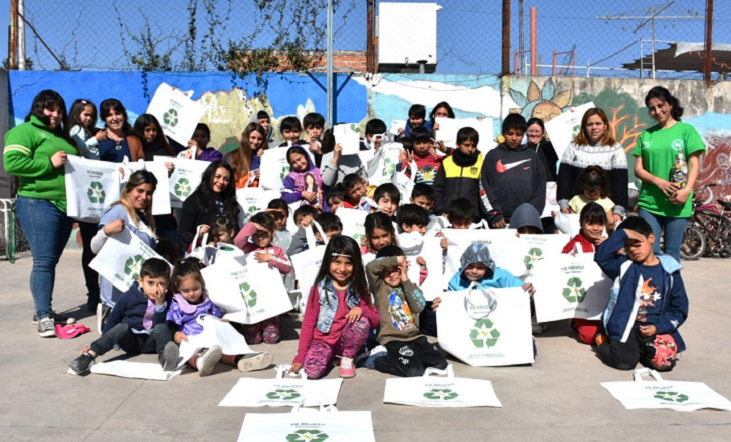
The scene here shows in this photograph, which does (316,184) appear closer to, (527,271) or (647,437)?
(527,271)

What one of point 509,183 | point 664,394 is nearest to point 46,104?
point 509,183

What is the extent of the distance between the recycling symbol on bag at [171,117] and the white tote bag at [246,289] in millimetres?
2348

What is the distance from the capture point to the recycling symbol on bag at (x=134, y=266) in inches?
209

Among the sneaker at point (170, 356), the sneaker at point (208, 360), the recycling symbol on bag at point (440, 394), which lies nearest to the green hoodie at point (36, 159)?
the sneaker at point (170, 356)

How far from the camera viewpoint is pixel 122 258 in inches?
208

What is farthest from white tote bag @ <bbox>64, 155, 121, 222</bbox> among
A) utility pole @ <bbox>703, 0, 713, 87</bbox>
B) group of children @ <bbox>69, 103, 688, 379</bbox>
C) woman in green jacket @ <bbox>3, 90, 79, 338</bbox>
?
utility pole @ <bbox>703, 0, 713, 87</bbox>

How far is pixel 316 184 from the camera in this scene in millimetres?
6848

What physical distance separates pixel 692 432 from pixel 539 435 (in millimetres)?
777

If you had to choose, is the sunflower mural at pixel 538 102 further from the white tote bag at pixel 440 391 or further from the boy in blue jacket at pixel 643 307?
the white tote bag at pixel 440 391

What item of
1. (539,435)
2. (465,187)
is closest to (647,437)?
(539,435)

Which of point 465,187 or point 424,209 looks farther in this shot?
point 465,187

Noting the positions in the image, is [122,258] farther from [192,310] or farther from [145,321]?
[192,310]

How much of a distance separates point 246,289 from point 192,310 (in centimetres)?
46

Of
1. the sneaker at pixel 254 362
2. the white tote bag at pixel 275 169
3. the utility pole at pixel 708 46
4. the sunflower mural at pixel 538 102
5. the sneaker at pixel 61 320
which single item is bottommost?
the sneaker at pixel 254 362
